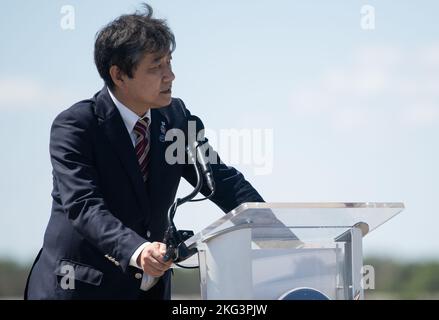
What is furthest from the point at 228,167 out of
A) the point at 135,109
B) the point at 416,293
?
the point at 416,293

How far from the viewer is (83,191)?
378 centimetres

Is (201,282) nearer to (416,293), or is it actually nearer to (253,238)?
(253,238)

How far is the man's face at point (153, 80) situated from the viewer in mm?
4062

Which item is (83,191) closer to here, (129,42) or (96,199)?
(96,199)

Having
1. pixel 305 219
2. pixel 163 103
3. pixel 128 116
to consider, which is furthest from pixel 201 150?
pixel 305 219

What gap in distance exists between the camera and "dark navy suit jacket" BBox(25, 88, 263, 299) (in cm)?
381

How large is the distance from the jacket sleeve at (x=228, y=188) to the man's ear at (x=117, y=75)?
1.43 feet

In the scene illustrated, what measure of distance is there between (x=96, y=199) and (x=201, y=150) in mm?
457

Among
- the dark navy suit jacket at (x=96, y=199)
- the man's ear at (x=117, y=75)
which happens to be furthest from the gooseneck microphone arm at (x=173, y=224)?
the man's ear at (x=117, y=75)

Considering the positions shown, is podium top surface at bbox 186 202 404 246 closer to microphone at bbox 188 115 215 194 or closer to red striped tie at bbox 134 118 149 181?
microphone at bbox 188 115 215 194
